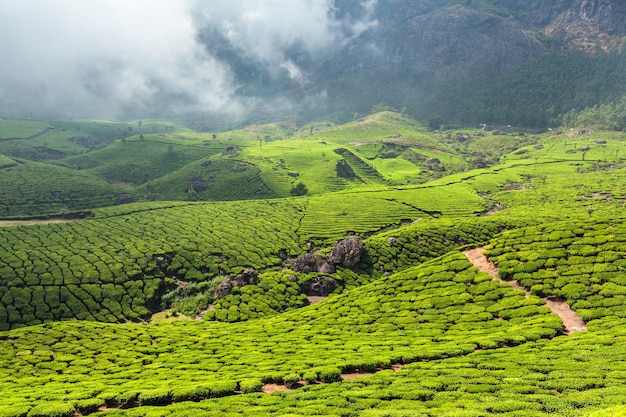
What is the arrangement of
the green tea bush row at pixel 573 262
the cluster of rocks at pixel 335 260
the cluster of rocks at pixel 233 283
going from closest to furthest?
the green tea bush row at pixel 573 262 < the cluster of rocks at pixel 233 283 < the cluster of rocks at pixel 335 260

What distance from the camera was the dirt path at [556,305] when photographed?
46.0m

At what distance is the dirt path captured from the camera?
4601 centimetres

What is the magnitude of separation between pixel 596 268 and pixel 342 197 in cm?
13673

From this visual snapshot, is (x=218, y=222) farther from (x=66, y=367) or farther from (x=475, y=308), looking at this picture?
(x=475, y=308)

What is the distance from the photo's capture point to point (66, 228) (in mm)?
132375

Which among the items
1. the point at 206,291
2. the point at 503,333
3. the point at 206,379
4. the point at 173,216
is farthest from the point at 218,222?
the point at 503,333

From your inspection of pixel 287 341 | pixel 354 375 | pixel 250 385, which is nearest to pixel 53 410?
pixel 250 385

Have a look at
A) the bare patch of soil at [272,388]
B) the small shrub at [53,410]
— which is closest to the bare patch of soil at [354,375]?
the bare patch of soil at [272,388]

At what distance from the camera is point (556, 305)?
5150 centimetres

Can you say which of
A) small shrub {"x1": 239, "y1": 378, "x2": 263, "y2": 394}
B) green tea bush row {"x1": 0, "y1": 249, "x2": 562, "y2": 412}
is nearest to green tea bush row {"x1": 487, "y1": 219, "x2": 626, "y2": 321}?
green tea bush row {"x1": 0, "y1": 249, "x2": 562, "y2": 412}

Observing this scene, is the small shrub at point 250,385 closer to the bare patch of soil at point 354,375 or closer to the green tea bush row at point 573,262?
the bare patch of soil at point 354,375

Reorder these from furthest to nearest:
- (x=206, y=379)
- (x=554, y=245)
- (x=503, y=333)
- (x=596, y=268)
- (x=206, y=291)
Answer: (x=206, y=291) < (x=554, y=245) < (x=596, y=268) < (x=503, y=333) < (x=206, y=379)

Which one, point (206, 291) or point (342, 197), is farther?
point (342, 197)

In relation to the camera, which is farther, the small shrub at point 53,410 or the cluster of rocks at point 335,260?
the cluster of rocks at point 335,260
